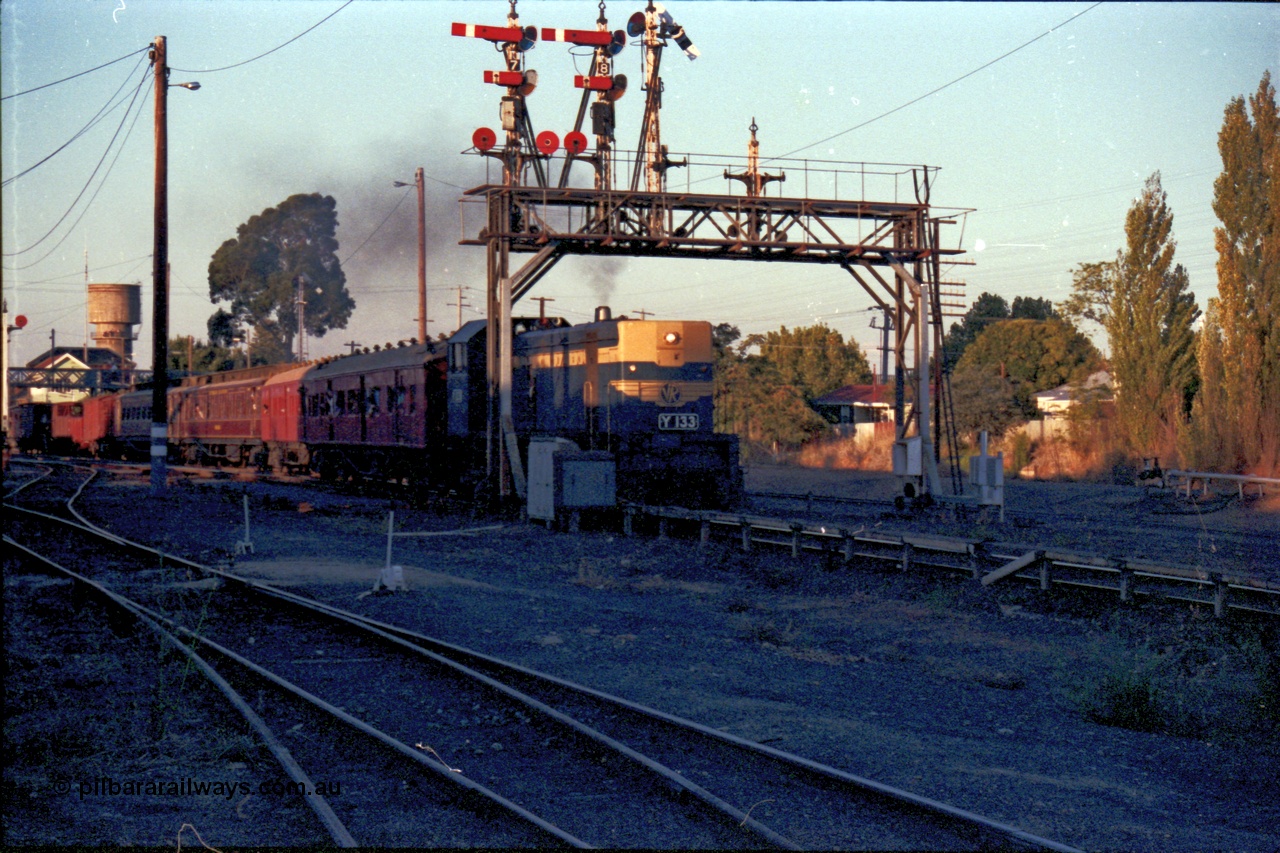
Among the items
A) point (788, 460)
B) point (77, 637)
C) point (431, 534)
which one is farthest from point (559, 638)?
point (788, 460)

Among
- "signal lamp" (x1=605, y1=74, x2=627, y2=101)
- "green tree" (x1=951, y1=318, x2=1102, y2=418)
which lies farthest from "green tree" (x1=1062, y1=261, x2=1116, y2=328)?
"signal lamp" (x1=605, y1=74, x2=627, y2=101)

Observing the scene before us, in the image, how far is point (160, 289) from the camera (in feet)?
84.6

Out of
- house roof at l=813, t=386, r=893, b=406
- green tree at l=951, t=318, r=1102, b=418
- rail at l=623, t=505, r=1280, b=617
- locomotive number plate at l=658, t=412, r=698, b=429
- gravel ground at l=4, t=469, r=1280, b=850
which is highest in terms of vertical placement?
green tree at l=951, t=318, r=1102, b=418

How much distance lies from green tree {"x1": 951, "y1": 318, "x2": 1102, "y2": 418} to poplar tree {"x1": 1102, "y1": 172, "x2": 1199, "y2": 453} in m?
29.9

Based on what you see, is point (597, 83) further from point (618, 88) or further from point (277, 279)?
point (277, 279)

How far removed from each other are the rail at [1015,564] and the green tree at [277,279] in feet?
220

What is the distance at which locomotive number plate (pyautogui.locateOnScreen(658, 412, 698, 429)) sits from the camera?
1941cm

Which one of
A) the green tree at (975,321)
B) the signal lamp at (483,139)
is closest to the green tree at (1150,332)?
the signal lamp at (483,139)

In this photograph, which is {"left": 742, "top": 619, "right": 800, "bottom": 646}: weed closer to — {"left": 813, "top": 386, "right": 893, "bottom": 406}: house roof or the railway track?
the railway track

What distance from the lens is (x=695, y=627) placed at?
1070 cm

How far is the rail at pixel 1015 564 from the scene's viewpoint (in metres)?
9.75

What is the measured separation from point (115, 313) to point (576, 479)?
229ft

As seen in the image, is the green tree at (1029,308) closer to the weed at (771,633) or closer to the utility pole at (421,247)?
the utility pole at (421,247)

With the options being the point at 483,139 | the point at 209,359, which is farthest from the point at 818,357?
the point at 483,139
